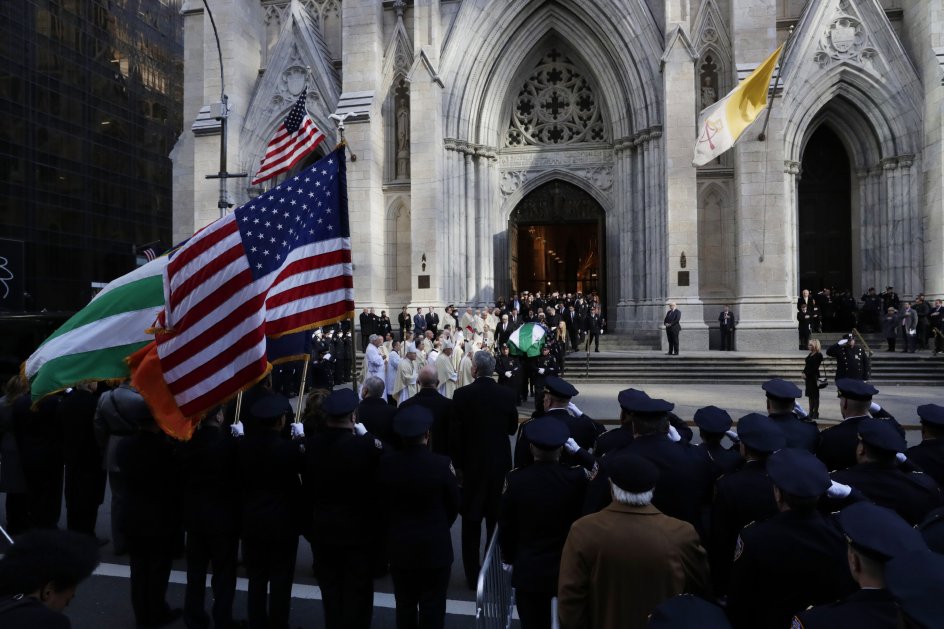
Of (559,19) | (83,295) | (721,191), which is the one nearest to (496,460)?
(721,191)

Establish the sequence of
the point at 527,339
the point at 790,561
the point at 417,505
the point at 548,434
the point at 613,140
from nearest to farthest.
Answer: the point at 790,561
the point at 548,434
the point at 417,505
the point at 527,339
the point at 613,140

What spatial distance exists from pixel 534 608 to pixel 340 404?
73.3 inches

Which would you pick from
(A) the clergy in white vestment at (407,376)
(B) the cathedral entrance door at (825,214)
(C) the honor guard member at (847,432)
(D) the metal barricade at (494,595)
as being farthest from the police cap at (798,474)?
(B) the cathedral entrance door at (825,214)

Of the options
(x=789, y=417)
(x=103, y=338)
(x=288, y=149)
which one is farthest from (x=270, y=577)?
(x=288, y=149)

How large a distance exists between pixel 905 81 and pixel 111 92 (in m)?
45.8

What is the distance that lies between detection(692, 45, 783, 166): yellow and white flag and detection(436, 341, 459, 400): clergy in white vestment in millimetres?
9453

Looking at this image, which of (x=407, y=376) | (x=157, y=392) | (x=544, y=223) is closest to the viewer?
(x=157, y=392)

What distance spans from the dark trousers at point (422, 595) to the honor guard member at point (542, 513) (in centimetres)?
72

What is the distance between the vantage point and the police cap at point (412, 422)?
4352 mm

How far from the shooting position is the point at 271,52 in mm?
25891

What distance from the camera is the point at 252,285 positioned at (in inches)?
231

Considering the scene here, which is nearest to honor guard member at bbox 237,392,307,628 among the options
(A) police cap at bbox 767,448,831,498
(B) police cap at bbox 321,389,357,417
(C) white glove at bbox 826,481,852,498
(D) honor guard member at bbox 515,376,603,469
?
(B) police cap at bbox 321,389,357,417

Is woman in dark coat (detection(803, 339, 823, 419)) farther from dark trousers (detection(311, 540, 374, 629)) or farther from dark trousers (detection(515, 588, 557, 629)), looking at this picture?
dark trousers (detection(311, 540, 374, 629))

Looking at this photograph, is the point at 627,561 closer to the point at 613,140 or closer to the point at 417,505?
the point at 417,505
